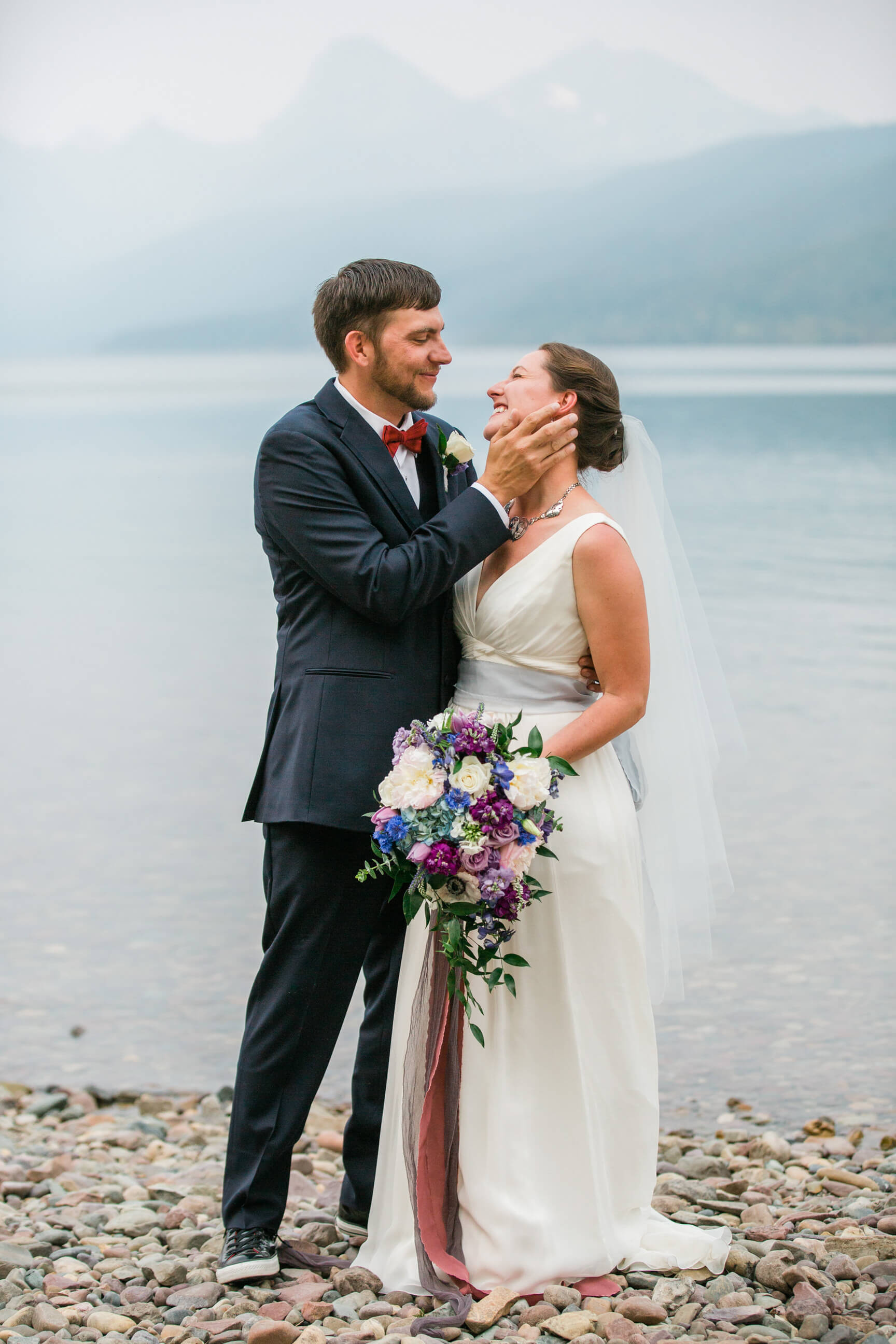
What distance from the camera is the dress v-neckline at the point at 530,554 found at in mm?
3105

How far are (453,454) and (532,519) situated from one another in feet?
0.87

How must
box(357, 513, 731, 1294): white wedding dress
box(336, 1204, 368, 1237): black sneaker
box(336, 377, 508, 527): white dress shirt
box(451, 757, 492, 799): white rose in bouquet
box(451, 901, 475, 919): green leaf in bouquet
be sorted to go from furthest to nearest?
1. box(336, 1204, 368, 1237): black sneaker
2. box(336, 377, 508, 527): white dress shirt
3. box(357, 513, 731, 1294): white wedding dress
4. box(451, 901, 475, 919): green leaf in bouquet
5. box(451, 757, 492, 799): white rose in bouquet

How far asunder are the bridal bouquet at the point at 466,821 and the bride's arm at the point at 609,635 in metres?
0.17

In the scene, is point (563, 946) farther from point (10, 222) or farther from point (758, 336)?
point (758, 336)

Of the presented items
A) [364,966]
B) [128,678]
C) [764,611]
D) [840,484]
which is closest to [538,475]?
[364,966]

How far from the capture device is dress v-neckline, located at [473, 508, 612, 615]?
122 inches

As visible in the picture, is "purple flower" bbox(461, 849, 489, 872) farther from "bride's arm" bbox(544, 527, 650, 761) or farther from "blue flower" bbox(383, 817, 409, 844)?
"bride's arm" bbox(544, 527, 650, 761)

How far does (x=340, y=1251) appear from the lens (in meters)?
3.38

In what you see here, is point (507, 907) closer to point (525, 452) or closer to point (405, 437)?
point (525, 452)

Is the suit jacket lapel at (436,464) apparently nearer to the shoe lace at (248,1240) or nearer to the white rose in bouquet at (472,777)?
the white rose in bouquet at (472,777)

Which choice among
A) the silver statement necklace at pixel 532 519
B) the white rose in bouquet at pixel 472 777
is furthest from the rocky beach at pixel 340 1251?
the silver statement necklace at pixel 532 519

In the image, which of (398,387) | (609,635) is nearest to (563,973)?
(609,635)

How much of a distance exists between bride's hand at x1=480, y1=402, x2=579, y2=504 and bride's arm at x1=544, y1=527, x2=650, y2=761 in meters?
0.18

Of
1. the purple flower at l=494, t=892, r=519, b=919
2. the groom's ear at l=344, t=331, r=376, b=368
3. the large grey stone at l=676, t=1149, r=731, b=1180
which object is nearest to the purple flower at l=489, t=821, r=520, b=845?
the purple flower at l=494, t=892, r=519, b=919
